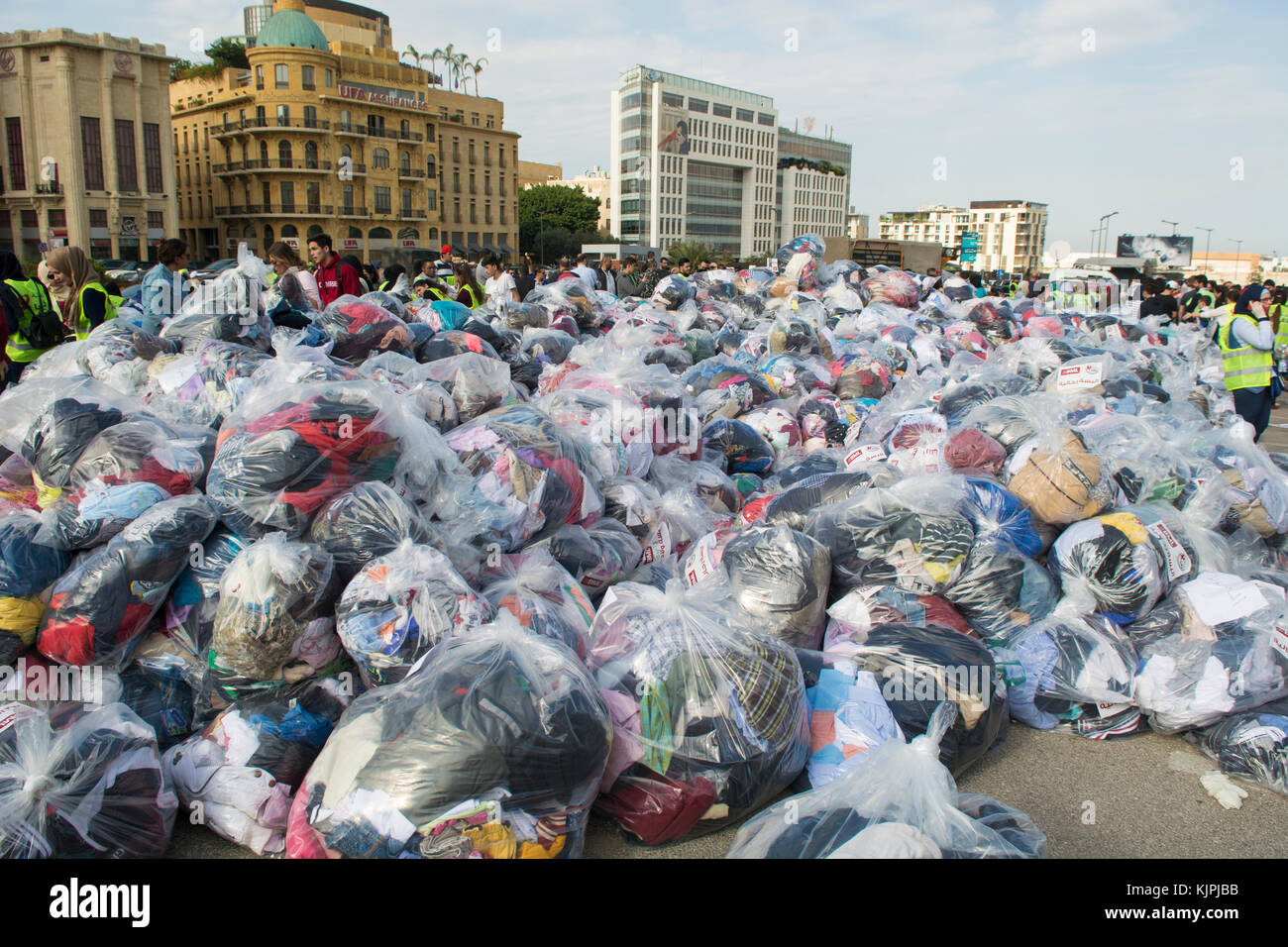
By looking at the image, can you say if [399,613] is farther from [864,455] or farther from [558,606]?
[864,455]

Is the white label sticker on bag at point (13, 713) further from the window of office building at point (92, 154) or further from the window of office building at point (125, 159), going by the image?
the window of office building at point (92, 154)

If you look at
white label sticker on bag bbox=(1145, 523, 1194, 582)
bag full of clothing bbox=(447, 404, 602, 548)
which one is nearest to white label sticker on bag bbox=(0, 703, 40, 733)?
bag full of clothing bbox=(447, 404, 602, 548)

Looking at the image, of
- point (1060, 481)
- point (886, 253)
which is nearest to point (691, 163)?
point (886, 253)

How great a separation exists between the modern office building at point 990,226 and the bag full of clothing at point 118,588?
121634mm

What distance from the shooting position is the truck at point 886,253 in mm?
16609

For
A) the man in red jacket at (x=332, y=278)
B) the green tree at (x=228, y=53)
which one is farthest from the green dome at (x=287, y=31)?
the man in red jacket at (x=332, y=278)

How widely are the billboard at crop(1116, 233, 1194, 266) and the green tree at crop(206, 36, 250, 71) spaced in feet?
191

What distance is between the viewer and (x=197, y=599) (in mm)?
2354

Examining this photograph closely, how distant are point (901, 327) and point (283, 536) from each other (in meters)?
5.55

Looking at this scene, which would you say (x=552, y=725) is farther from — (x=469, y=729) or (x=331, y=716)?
(x=331, y=716)

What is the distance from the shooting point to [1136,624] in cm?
274

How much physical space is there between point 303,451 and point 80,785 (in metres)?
1.03

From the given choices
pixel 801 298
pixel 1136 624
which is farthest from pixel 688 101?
pixel 1136 624

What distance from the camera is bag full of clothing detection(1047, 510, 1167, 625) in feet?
8.86
